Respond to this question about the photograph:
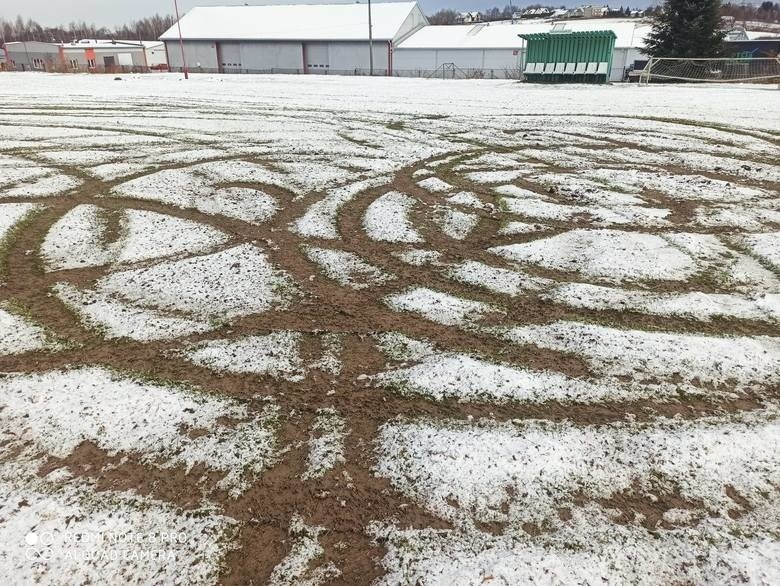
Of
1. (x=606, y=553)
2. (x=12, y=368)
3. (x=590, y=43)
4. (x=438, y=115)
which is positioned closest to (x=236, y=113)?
(x=438, y=115)

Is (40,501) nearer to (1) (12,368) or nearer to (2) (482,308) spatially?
(1) (12,368)

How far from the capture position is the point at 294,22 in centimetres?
5997

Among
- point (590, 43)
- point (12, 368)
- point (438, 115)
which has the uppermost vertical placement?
point (590, 43)

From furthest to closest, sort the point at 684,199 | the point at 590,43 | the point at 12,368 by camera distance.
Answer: the point at 590,43 < the point at 684,199 < the point at 12,368

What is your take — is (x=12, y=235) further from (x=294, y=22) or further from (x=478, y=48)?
(x=294, y=22)

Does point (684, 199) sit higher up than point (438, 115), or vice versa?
point (438, 115)

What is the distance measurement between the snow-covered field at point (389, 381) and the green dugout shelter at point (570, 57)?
25199mm


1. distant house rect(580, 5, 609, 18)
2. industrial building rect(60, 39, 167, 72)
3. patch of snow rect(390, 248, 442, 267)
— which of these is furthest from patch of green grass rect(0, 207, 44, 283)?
distant house rect(580, 5, 609, 18)

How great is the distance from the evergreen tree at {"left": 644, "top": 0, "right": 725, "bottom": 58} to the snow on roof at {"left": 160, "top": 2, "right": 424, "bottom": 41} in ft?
98.8

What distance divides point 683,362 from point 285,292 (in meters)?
3.68

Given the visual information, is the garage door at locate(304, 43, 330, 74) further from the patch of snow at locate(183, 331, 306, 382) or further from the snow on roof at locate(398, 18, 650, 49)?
the patch of snow at locate(183, 331, 306, 382)

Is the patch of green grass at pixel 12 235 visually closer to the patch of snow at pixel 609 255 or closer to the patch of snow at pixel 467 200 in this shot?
the patch of snow at pixel 609 255

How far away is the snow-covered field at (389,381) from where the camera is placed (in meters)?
2.57

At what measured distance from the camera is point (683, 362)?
13.1 feet
